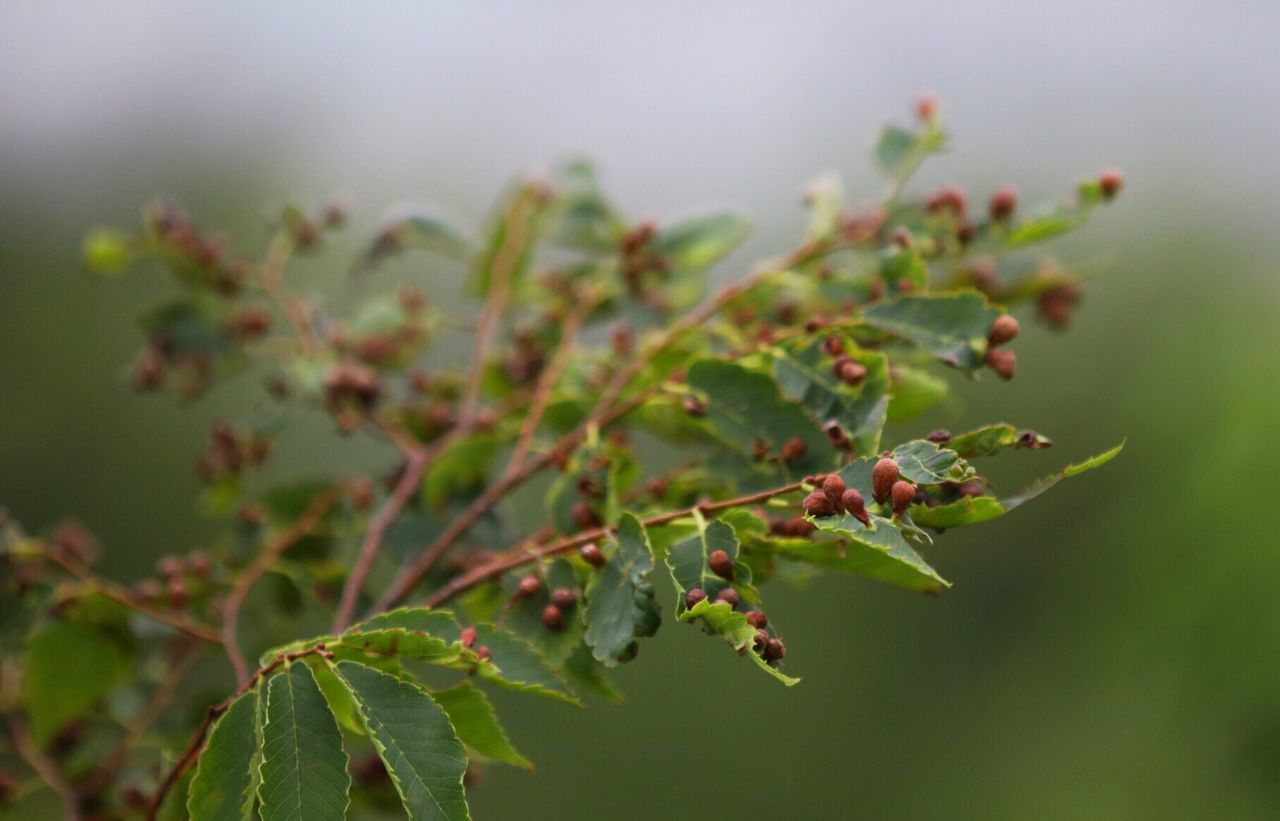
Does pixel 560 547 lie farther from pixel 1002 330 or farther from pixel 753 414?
pixel 1002 330

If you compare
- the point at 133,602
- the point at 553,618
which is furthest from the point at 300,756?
the point at 133,602

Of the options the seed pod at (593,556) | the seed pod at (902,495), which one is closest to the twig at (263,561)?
the seed pod at (593,556)

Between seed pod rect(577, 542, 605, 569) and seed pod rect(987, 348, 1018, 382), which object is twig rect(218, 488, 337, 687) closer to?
seed pod rect(577, 542, 605, 569)

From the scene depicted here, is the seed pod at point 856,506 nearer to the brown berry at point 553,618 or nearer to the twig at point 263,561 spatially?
the brown berry at point 553,618

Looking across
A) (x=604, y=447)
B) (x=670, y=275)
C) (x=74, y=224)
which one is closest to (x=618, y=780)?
(x=670, y=275)

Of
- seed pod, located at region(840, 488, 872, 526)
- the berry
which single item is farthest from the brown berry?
the berry

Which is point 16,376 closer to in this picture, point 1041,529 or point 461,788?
point 1041,529
